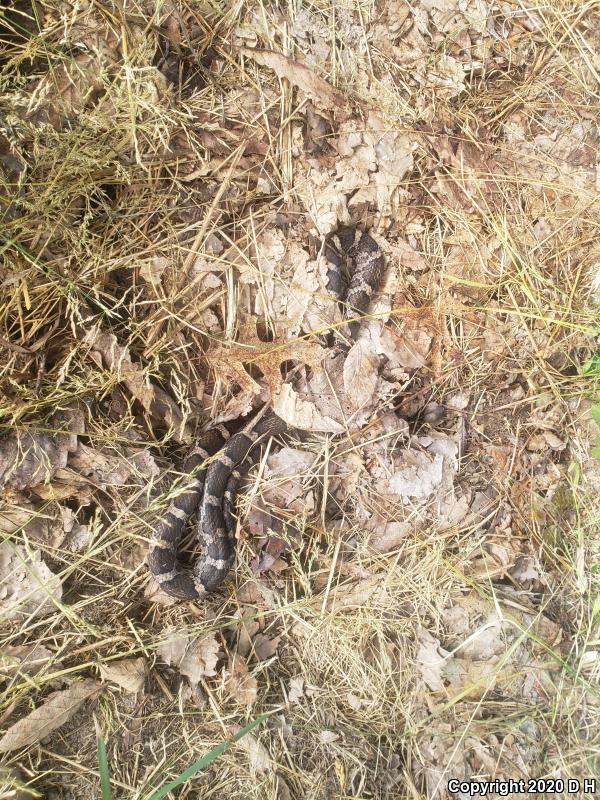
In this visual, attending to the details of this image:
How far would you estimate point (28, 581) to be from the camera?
107 inches

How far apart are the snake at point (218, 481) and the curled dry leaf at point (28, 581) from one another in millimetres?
510

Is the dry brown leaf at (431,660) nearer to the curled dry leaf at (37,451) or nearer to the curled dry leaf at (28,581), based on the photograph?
the curled dry leaf at (28,581)

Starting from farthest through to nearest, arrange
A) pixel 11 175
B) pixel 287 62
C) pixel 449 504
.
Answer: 1. pixel 449 504
2. pixel 287 62
3. pixel 11 175

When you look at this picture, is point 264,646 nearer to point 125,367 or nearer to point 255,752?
point 255,752

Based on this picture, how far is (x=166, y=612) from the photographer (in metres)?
2.93

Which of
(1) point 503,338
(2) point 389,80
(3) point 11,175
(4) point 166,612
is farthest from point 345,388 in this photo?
(3) point 11,175

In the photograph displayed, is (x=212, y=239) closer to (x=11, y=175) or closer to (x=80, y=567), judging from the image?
(x=11, y=175)

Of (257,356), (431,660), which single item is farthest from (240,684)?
(257,356)

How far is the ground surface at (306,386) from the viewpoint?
2717mm

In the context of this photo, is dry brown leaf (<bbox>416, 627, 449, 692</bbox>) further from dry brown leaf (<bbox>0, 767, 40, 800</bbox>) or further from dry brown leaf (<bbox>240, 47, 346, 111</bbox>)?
dry brown leaf (<bbox>240, 47, 346, 111</bbox>)

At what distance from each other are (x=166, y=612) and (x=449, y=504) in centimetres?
173

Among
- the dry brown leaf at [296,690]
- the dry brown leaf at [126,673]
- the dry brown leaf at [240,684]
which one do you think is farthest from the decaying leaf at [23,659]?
the dry brown leaf at [296,690]

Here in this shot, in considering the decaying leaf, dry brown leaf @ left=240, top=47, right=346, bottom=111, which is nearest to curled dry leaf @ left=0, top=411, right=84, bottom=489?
the decaying leaf

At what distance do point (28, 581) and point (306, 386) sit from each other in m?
1.81
